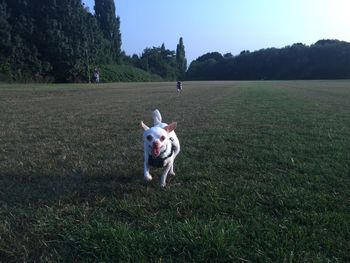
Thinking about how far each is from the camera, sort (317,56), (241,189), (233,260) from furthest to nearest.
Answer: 1. (317,56)
2. (241,189)
3. (233,260)

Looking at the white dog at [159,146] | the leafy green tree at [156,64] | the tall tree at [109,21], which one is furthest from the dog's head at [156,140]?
the leafy green tree at [156,64]

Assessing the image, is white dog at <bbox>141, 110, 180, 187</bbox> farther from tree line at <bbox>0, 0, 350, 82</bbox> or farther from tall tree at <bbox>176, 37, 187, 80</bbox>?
tall tree at <bbox>176, 37, 187, 80</bbox>

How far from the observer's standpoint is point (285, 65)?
125 m

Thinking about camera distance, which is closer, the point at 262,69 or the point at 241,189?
the point at 241,189

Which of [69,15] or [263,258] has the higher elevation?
[69,15]

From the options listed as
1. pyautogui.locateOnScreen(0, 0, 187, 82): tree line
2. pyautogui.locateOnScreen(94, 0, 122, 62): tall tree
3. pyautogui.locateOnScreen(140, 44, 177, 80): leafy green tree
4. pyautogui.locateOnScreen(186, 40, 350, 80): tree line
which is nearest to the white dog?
pyautogui.locateOnScreen(0, 0, 187, 82): tree line

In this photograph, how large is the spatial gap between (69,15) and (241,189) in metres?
58.2

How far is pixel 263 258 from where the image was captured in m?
3.10

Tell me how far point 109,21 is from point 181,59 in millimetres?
71464

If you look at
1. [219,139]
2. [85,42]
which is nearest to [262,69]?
[85,42]

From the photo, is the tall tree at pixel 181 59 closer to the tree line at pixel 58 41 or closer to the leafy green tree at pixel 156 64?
the leafy green tree at pixel 156 64

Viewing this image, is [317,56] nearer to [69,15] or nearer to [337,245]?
[69,15]

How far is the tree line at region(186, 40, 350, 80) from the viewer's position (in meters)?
112

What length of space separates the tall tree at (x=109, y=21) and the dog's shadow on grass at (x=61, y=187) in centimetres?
8437
